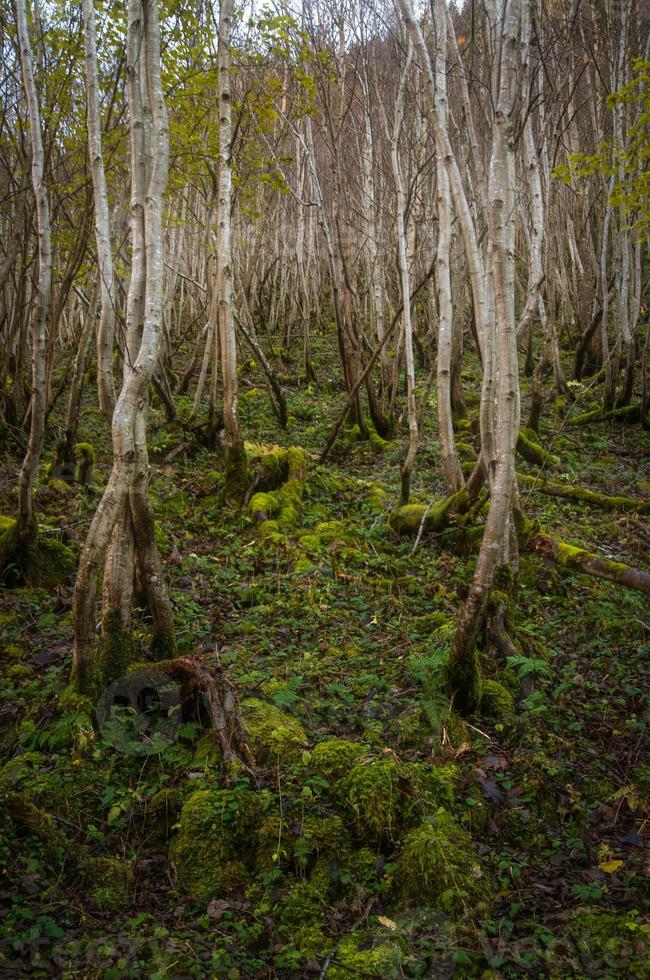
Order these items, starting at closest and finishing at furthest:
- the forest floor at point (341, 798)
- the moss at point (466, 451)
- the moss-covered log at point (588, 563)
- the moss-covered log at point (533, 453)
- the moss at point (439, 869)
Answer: the forest floor at point (341, 798)
the moss at point (439, 869)
the moss-covered log at point (588, 563)
the moss-covered log at point (533, 453)
the moss at point (466, 451)

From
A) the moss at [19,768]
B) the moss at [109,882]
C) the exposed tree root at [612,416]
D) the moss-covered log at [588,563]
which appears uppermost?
the exposed tree root at [612,416]

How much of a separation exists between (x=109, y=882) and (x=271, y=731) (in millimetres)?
1160

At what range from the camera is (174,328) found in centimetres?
1969

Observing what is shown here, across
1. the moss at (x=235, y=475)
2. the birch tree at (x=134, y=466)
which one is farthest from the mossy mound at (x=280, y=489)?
the birch tree at (x=134, y=466)

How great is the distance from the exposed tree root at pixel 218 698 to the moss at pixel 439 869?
1014mm

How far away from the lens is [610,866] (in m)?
2.92

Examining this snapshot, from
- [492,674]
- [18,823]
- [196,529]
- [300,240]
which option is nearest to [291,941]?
[18,823]

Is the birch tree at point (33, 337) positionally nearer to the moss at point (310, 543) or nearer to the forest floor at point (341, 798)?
the forest floor at point (341, 798)

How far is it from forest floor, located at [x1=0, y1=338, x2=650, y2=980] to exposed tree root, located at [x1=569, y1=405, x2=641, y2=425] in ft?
Answer: 19.3

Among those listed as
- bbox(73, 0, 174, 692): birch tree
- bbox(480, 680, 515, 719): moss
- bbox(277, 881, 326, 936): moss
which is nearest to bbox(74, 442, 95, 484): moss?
bbox(73, 0, 174, 692): birch tree

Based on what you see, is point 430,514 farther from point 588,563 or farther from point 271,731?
point 271,731

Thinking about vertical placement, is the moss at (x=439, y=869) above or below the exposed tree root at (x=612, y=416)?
below

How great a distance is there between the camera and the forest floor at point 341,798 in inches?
99.8

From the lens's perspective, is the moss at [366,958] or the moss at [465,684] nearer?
the moss at [366,958]
